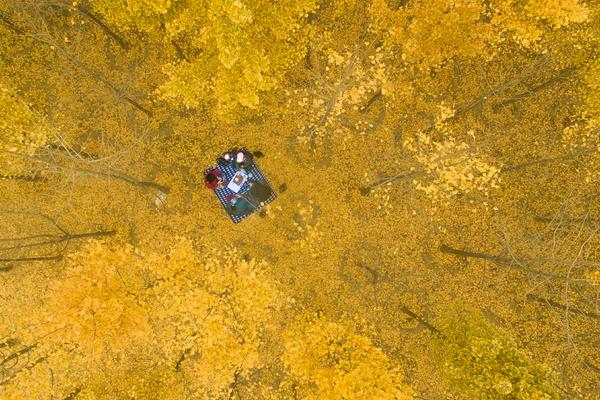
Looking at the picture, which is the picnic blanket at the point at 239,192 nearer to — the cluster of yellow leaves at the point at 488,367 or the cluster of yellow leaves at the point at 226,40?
the cluster of yellow leaves at the point at 226,40

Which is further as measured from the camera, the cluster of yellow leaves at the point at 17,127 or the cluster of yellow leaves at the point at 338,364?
the cluster of yellow leaves at the point at 338,364

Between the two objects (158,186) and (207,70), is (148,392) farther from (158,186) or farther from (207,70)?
(207,70)

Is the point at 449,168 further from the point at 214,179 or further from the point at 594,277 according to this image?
the point at 214,179

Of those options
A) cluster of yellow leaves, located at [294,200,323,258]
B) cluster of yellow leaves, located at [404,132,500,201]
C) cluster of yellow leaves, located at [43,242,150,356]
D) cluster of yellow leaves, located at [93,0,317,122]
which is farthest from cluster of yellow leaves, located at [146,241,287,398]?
cluster of yellow leaves, located at [404,132,500,201]

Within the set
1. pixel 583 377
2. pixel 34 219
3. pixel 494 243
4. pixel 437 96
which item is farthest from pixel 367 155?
pixel 34 219

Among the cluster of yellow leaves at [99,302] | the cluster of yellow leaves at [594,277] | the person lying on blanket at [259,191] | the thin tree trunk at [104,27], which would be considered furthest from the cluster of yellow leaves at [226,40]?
the cluster of yellow leaves at [594,277]

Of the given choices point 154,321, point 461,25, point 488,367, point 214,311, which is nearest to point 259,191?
point 214,311
